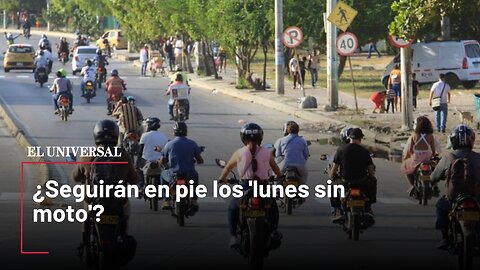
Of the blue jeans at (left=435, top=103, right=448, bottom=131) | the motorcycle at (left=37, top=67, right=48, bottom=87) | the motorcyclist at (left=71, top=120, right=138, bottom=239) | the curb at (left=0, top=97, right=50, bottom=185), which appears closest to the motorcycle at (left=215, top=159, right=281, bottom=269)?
the motorcyclist at (left=71, top=120, right=138, bottom=239)

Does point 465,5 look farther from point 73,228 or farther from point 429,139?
point 73,228

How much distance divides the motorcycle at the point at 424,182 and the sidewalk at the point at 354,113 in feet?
21.6

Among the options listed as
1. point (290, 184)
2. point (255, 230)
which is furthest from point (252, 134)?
point (290, 184)

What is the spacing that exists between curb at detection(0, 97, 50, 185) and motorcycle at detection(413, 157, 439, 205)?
662cm

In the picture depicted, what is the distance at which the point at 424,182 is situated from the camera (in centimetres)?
1967

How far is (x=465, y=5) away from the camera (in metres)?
28.5

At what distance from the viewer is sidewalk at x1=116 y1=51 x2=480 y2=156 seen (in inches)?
1268

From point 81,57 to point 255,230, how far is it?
179 ft

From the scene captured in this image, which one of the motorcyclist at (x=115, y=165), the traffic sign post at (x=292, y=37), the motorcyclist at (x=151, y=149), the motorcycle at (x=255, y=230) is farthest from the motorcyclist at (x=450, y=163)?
the traffic sign post at (x=292, y=37)

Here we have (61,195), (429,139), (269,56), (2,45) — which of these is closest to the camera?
(429,139)

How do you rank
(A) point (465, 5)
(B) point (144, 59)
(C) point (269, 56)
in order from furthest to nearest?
(C) point (269, 56), (B) point (144, 59), (A) point (465, 5)

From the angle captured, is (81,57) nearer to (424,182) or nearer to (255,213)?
(424,182)

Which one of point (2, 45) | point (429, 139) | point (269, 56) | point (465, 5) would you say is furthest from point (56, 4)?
point (429, 139)

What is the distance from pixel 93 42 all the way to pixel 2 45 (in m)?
8.04
